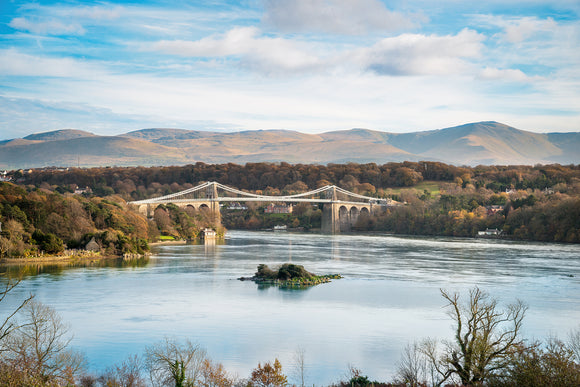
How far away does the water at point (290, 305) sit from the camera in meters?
10.5

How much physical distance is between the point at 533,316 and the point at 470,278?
6.78m

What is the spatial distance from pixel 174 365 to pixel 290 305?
768 centimetres

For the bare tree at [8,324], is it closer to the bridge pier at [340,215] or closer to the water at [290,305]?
the water at [290,305]

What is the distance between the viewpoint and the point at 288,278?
63.2 ft

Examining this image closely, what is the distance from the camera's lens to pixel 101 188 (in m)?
53.6

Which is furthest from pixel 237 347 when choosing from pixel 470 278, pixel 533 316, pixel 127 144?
pixel 127 144

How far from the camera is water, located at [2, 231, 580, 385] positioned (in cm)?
1049

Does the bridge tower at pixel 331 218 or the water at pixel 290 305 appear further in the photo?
the bridge tower at pixel 331 218

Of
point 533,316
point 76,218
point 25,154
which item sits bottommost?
point 533,316

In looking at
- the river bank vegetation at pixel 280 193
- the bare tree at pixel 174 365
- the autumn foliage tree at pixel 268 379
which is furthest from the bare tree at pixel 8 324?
the river bank vegetation at pixel 280 193

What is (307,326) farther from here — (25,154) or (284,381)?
(25,154)

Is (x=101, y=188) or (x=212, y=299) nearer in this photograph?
(x=212, y=299)

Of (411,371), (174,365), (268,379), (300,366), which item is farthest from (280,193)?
(174,365)

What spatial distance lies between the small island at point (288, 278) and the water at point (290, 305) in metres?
0.67
